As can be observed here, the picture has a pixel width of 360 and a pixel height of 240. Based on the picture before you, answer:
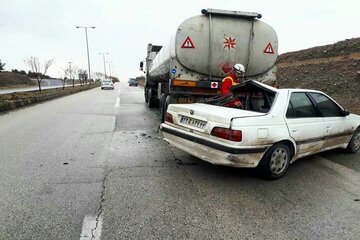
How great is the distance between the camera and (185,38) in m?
6.90

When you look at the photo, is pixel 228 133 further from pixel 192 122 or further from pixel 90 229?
pixel 90 229

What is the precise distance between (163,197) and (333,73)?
15.4 metres

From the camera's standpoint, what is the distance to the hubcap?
4074 mm

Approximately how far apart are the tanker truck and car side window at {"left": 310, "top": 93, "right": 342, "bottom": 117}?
2721 mm

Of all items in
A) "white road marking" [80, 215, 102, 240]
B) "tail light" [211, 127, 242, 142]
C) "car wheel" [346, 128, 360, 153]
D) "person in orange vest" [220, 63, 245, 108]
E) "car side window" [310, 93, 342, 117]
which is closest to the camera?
"white road marking" [80, 215, 102, 240]

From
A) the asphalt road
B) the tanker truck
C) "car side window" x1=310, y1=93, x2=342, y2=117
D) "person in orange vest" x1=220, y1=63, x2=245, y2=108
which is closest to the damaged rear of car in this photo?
the asphalt road

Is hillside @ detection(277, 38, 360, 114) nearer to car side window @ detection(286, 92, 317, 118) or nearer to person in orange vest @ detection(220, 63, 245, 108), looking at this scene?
person in orange vest @ detection(220, 63, 245, 108)

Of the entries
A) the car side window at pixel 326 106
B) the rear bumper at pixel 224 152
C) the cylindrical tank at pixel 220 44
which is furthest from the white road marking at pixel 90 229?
the cylindrical tank at pixel 220 44

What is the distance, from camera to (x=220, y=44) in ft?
23.1

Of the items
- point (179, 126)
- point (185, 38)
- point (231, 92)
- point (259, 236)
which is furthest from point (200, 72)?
point (259, 236)

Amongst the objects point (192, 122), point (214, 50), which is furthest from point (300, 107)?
point (214, 50)

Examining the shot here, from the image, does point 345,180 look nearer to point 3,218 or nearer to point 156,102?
point 3,218

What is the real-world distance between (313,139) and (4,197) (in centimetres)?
462

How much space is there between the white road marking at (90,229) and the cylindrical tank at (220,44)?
4.95 meters
